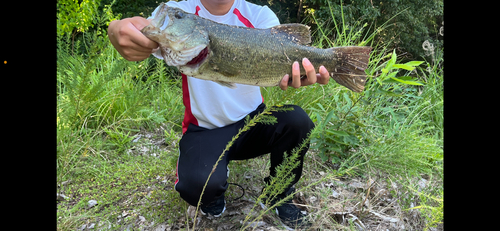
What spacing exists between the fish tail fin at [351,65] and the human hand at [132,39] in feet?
3.69

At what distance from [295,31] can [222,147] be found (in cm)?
89

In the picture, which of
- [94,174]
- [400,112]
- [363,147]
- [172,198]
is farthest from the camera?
[400,112]

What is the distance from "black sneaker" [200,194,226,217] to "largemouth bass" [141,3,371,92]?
939 mm

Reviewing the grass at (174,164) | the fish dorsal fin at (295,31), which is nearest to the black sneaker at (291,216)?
the grass at (174,164)

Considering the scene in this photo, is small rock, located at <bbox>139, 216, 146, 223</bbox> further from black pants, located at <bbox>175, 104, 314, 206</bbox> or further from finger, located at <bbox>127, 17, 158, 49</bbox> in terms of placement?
finger, located at <bbox>127, 17, 158, 49</bbox>

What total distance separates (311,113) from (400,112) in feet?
4.08

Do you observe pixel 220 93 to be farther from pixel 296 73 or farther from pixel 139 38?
pixel 139 38

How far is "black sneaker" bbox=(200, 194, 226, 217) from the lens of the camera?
2.17 m

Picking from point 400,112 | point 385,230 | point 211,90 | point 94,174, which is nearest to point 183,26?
point 211,90

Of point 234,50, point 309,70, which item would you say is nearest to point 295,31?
point 309,70

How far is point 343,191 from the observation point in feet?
8.81

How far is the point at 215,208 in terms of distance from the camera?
7.18 feet

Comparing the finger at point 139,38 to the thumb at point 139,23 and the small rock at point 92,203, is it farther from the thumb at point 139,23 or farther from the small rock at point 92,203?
the small rock at point 92,203

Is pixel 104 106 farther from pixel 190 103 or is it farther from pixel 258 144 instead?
pixel 258 144
